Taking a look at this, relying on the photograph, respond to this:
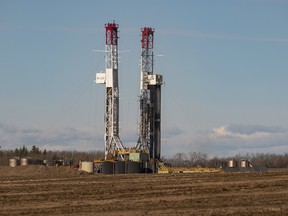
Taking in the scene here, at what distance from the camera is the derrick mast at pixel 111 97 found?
364 ft

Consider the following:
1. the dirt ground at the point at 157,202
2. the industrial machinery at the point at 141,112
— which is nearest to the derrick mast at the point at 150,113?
the industrial machinery at the point at 141,112

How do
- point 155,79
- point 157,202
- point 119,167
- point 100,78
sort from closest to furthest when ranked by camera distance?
point 157,202, point 119,167, point 100,78, point 155,79

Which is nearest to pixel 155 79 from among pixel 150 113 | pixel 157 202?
pixel 150 113

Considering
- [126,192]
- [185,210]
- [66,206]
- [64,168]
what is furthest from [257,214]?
[64,168]

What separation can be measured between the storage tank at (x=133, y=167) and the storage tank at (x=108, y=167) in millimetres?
2454

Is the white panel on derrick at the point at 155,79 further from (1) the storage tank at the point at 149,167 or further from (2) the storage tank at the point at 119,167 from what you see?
(2) the storage tank at the point at 119,167

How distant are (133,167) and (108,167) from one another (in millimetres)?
3631

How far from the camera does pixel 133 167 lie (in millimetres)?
103312

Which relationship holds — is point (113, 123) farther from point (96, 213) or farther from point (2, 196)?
point (96, 213)

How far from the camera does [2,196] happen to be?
43.0 metres

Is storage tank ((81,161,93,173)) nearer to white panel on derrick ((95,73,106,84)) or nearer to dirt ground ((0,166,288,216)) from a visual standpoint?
white panel on derrick ((95,73,106,84))

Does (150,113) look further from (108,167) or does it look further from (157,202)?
(157,202)

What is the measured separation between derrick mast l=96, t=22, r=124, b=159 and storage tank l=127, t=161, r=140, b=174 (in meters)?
6.54

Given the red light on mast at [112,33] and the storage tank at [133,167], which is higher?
the red light on mast at [112,33]
